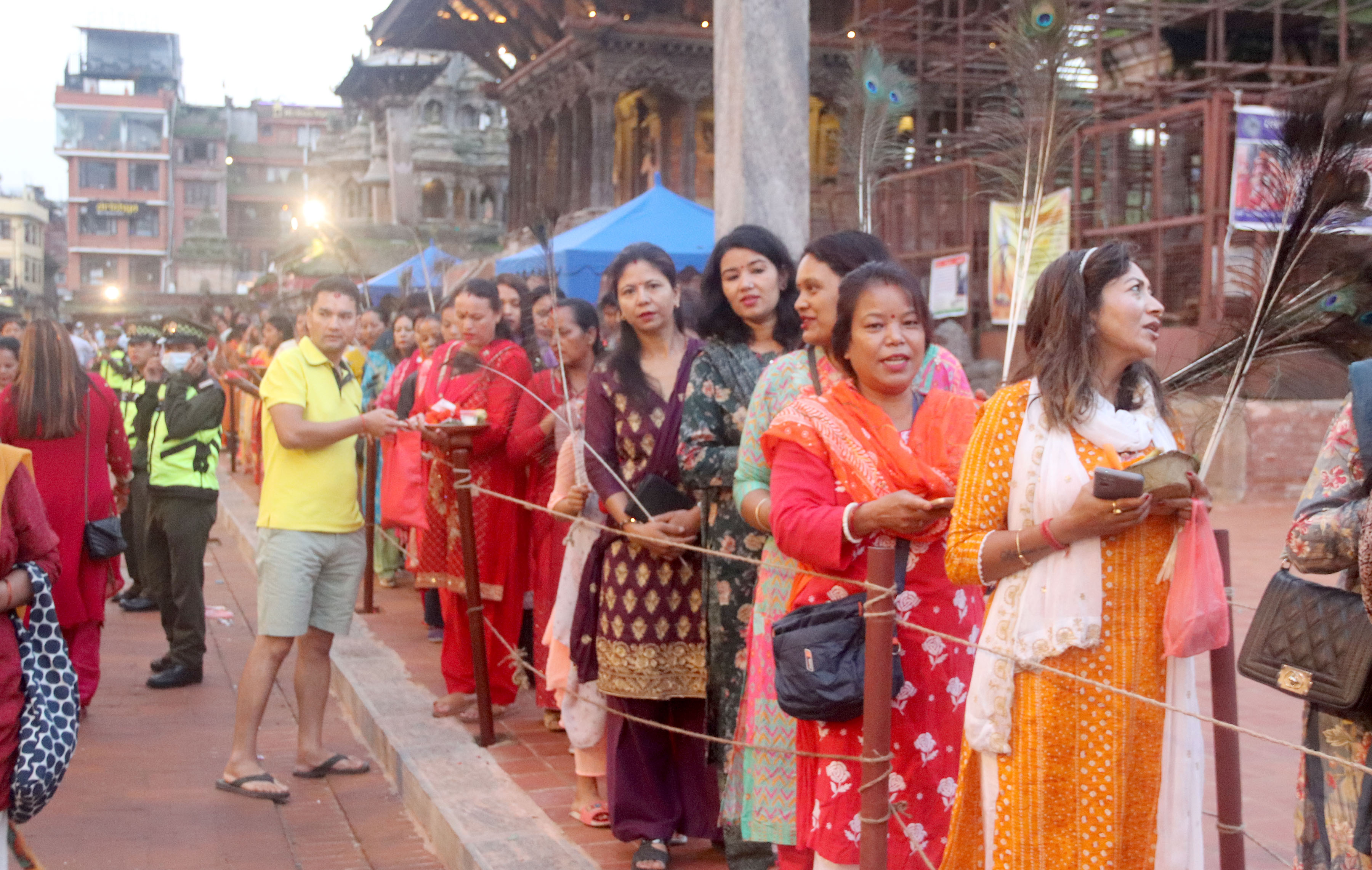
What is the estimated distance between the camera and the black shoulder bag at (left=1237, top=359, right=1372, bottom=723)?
8.11 feet

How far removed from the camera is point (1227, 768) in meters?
2.85

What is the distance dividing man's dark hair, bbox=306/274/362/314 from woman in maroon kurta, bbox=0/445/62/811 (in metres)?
1.88

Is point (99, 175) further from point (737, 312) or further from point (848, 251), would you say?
point (848, 251)

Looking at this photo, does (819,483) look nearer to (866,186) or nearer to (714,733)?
(714,733)

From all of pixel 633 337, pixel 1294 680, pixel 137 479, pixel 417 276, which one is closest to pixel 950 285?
pixel 417 276

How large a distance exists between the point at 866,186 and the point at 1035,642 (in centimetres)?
247

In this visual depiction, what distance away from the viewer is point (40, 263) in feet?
269

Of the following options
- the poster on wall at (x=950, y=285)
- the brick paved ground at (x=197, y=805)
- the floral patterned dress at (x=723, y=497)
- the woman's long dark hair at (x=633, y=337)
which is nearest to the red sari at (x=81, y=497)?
the brick paved ground at (x=197, y=805)

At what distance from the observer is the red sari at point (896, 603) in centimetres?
299

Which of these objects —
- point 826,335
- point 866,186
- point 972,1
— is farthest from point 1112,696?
point 972,1

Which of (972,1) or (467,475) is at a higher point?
(972,1)

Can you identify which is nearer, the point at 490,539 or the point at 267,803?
the point at 267,803

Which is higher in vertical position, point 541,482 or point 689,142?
point 689,142

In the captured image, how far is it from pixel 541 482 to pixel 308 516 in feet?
4.22
